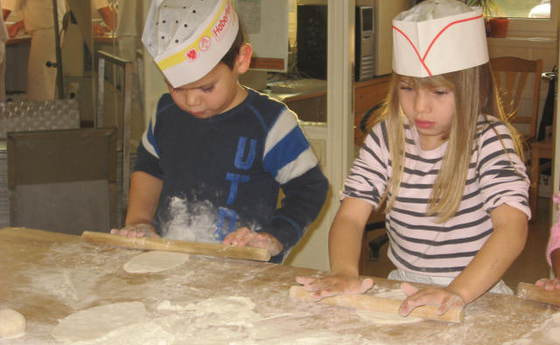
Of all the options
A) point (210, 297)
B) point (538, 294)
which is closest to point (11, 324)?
point (210, 297)

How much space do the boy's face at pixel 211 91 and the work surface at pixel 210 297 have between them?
319mm

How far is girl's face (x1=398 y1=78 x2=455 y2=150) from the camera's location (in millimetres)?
1417

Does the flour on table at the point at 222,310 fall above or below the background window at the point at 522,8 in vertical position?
below

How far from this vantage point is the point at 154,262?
5.31 feet

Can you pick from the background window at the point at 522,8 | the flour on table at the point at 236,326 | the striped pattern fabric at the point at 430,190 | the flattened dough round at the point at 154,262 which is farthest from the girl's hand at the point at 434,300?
the background window at the point at 522,8

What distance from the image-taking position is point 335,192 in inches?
129

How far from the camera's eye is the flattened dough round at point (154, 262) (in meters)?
1.59

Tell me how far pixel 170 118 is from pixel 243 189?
0.26 m

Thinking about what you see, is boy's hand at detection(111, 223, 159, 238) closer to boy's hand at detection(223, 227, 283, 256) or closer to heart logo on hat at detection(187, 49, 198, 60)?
boy's hand at detection(223, 227, 283, 256)

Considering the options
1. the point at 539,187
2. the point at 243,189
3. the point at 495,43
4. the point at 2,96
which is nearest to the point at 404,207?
the point at 243,189

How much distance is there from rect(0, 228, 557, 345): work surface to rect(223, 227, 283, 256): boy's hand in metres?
0.04

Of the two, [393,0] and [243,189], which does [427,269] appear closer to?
[243,189]

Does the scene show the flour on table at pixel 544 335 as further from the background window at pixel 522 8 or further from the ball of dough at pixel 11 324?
the background window at pixel 522 8

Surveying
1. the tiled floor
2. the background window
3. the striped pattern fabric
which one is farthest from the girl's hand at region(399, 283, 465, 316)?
the background window
